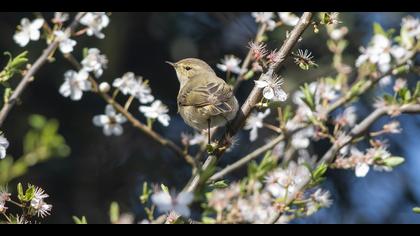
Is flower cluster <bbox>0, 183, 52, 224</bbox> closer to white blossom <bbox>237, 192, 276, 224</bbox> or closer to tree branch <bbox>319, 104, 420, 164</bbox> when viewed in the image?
white blossom <bbox>237, 192, 276, 224</bbox>

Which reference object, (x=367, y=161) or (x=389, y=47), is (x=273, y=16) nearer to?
(x=389, y=47)

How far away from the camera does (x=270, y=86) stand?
1989 millimetres

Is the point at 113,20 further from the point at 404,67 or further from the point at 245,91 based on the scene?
the point at 404,67

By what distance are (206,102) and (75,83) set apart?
67 centimetres

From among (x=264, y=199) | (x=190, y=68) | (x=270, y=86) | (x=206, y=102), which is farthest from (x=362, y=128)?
(x=190, y=68)

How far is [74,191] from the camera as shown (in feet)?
16.7

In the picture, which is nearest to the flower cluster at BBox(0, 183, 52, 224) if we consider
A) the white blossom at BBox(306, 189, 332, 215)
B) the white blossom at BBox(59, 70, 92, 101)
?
the white blossom at BBox(306, 189, 332, 215)

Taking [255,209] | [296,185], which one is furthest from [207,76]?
[255,209]

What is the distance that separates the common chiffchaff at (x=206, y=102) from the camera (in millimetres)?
3084

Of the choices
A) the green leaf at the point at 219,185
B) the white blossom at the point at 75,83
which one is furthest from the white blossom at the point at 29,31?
the green leaf at the point at 219,185

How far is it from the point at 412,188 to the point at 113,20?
2738 mm

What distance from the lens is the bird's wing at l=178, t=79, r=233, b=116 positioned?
309 centimetres

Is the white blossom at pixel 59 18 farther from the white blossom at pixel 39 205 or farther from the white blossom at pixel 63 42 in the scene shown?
the white blossom at pixel 39 205

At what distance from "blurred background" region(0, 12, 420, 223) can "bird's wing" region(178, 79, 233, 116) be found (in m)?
1.30
